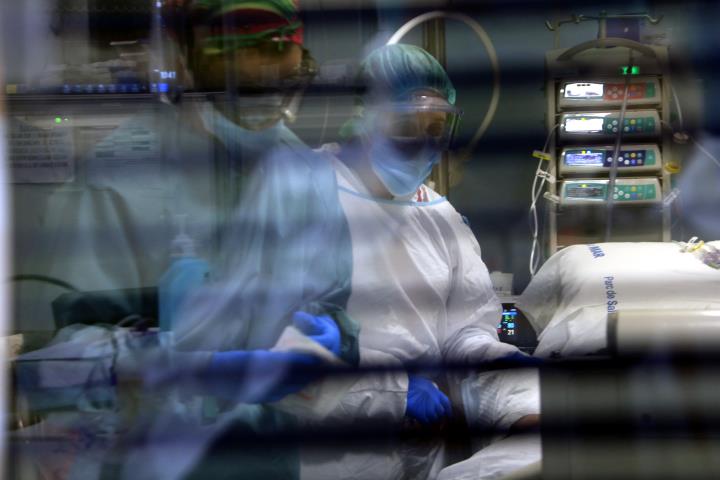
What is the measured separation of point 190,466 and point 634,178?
1.03 metres

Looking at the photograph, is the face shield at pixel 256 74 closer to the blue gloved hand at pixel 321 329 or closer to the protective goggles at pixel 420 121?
the protective goggles at pixel 420 121

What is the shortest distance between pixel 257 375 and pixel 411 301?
34 centimetres

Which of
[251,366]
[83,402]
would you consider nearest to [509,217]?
[251,366]

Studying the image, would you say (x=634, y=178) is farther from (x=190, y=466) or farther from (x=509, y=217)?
(x=190, y=466)

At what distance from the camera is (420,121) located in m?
1.57

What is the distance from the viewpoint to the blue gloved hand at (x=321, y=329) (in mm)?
1544

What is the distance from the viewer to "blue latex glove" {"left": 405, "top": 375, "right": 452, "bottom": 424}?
1.54m

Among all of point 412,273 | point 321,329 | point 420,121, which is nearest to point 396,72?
point 420,121

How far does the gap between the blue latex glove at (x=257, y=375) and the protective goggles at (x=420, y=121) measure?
1.56ft

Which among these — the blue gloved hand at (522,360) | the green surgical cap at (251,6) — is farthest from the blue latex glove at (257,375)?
the green surgical cap at (251,6)

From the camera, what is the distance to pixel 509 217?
1616mm

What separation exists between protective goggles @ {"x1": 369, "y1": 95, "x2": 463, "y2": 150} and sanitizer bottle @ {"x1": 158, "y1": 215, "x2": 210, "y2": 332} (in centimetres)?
45

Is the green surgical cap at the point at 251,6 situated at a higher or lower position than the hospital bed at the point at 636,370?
higher

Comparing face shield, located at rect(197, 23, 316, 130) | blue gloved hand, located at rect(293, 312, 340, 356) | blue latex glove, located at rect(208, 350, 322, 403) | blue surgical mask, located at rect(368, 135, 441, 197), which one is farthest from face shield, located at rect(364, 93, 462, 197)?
blue latex glove, located at rect(208, 350, 322, 403)
